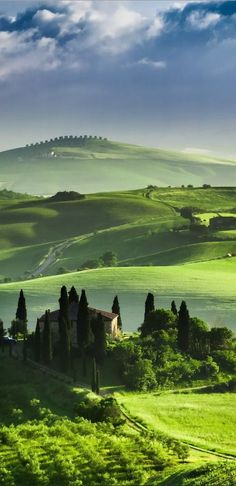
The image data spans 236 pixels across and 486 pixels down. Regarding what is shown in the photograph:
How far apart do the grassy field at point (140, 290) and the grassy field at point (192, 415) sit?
144 ft

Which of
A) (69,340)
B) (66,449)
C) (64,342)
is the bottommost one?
(66,449)

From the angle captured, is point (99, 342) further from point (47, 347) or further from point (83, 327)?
point (47, 347)

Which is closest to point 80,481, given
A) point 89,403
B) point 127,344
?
point 89,403

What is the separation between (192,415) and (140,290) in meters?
81.3

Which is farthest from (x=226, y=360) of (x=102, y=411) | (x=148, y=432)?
(x=148, y=432)

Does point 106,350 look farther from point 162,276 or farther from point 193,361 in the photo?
point 162,276

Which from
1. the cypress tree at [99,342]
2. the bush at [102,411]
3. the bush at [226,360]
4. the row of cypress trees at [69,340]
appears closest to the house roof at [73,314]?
the row of cypress trees at [69,340]

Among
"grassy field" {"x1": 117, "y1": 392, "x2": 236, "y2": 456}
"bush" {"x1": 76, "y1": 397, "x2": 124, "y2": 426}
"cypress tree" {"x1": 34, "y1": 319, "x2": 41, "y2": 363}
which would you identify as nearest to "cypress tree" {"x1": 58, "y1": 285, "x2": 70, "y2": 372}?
"cypress tree" {"x1": 34, "y1": 319, "x2": 41, "y2": 363}

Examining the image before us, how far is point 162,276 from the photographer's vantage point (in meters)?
171

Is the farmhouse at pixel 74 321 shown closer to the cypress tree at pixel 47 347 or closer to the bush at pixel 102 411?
the cypress tree at pixel 47 347

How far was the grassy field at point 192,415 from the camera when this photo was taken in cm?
6969

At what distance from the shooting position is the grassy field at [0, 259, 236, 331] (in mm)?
140475

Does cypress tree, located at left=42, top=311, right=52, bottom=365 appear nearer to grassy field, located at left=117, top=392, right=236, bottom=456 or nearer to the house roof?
the house roof

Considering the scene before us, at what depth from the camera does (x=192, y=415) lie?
255 ft
